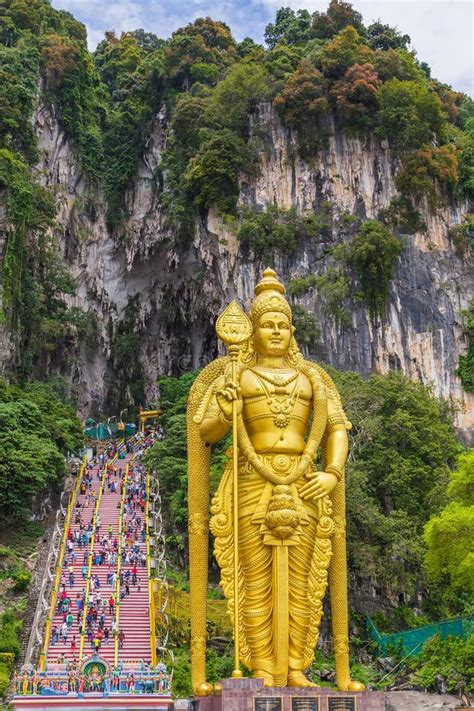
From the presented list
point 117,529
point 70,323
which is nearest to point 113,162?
point 70,323

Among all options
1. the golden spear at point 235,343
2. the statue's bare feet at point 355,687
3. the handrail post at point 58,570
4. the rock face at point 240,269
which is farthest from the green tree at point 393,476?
the golden spear at point 235,343

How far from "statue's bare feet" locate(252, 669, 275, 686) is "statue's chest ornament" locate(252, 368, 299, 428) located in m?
2.20

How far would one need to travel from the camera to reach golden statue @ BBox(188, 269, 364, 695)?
809cm

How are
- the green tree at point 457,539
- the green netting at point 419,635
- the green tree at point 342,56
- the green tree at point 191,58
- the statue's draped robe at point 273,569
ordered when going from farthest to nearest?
1. the green tree at point 191,58
2. the green tree at point 342,56
3. the green netting at point 419,635
4. the green tree at point 457,539
5. the statue's draped robe at point 273,569

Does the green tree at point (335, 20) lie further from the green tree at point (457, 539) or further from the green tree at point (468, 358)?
the green tree at point (457, 539)

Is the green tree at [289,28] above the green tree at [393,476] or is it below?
above

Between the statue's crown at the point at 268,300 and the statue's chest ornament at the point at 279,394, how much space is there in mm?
662

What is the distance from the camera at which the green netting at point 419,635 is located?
12.1 meters

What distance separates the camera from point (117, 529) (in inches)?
703

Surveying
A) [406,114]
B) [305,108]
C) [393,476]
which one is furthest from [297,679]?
[305,108]

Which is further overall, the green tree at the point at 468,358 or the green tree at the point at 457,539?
the green tree at the point at 468,358

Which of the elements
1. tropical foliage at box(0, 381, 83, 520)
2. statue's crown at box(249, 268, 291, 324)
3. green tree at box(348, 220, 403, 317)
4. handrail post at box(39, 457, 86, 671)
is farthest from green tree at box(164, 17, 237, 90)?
statue's crown at box(249, 268, 291, 324)

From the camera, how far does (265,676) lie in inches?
311

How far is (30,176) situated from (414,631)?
19.0 metres
